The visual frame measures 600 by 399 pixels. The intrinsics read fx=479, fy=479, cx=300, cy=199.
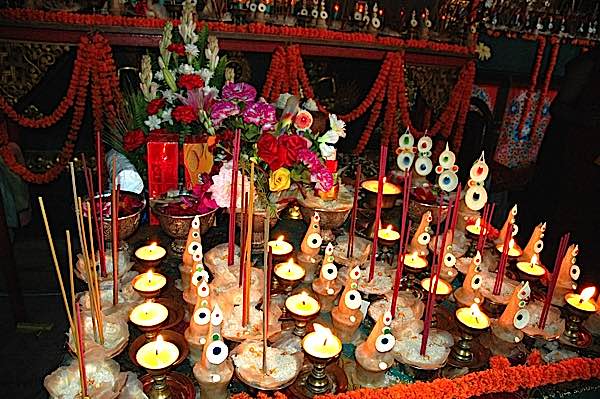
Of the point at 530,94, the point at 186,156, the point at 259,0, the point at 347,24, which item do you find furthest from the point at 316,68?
the point at 186,156

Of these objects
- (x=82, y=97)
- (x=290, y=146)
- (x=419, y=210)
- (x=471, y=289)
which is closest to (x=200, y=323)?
(x=290, y=146)

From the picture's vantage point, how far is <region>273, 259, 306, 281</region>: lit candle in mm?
1501

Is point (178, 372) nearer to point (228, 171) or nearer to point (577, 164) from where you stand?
point (228, 171)

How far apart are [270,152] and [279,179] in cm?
15

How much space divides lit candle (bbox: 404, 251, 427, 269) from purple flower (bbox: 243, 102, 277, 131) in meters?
0.67

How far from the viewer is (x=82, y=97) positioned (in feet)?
11.5

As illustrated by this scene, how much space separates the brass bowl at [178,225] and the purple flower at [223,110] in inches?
12.7

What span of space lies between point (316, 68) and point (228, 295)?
133 inches

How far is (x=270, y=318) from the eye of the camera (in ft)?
4.48

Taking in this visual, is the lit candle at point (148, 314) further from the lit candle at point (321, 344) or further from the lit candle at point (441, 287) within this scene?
the lit candle at point (441, 287)

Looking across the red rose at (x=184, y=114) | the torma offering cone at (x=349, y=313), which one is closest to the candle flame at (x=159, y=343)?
the torma offering cone at (x=349, y=313)

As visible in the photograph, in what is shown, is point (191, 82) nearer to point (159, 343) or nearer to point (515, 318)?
point (159, 343)

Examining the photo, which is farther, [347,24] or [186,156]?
[347,24]

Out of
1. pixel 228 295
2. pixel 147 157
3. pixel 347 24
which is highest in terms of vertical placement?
pixel 347 24
